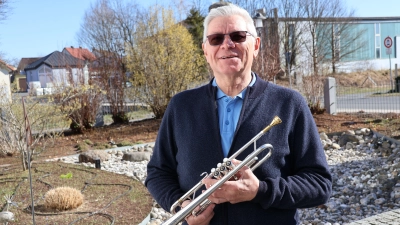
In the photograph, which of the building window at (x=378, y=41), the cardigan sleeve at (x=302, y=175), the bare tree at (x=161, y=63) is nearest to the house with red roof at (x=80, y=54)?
the bare tree at (x=161, y=63)

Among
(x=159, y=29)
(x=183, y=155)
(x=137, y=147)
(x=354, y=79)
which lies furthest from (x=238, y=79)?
(x=354, y=79)

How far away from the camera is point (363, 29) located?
3834 centimetres

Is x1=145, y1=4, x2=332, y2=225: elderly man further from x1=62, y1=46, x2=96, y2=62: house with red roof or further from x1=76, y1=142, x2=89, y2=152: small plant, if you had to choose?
x1=62, y1=46, x2=96, y2=62: house with red roof

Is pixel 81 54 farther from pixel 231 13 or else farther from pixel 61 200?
pixel 231 13

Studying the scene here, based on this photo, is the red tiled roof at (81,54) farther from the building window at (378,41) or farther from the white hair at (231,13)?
the building window at (378,41)

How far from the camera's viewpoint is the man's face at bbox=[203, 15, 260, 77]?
2133 mm

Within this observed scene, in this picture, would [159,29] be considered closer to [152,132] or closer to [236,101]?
[152,132]

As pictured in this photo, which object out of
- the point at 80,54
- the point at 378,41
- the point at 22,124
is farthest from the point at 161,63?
the point at 378,41

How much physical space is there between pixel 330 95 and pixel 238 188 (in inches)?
557

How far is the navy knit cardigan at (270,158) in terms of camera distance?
2.04m

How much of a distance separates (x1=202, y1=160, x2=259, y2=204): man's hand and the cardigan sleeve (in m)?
0.07

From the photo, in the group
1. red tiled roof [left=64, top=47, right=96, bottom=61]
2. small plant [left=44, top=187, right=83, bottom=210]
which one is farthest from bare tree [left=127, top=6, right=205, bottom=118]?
small plant [left=44, top=187, right=83, bottom=210]

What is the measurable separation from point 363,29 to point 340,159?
32.0 m

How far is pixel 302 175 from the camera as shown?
6.82 ft
